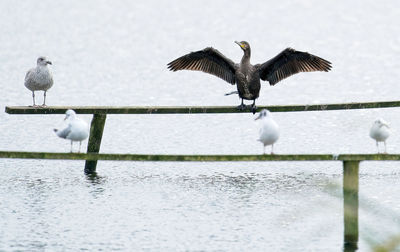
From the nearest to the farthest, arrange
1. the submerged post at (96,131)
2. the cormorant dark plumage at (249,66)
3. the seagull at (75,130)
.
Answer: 1. the seagull at (75,130)
2. the cormorant dark plumage at (249,66)
3. the submerged post at (96,131)

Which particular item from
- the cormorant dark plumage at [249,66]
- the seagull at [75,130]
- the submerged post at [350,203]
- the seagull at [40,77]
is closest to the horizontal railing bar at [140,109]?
the cormorant dark plumage at [249,66]

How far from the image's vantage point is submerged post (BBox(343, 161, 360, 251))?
9.80 m

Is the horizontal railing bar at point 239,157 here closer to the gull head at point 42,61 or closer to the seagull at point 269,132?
the seagull at point 269,132

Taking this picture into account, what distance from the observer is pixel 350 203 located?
32.2ft

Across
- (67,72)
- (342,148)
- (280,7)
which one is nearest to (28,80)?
(342,148)

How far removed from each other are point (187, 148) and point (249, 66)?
3.49 meters

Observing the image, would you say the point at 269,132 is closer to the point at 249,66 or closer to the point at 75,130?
the point at 75,130

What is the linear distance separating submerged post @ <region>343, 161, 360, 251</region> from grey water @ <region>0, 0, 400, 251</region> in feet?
0.67

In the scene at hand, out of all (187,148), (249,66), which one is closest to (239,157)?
(249,66)

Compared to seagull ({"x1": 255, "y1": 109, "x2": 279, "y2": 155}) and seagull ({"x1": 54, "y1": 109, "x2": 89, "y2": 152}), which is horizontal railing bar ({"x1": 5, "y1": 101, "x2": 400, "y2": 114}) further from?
seagull ({"x1": 255, "y1": 109, "x2": 279, "y2": 155})

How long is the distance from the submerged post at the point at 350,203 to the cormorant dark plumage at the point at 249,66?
10.2ft

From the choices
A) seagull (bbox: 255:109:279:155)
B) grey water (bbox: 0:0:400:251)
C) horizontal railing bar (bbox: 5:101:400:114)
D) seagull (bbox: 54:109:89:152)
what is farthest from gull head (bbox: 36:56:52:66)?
seagull (bbox: 255:109:279:155)

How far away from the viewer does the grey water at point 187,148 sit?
11117 millimetres

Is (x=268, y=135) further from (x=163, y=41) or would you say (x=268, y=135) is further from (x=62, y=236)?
(x=163, y=41)
